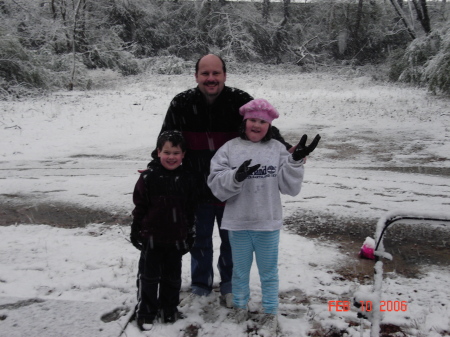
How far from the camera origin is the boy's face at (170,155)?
290 centimetres

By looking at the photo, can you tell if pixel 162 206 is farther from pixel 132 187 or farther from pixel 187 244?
pixel 132 187

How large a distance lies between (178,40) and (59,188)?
23.9 meters

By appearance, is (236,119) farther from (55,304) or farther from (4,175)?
(4,175)

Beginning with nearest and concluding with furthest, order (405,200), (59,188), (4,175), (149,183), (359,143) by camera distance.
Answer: (149,183), (405,200), (59,188), (4,175), (359,143)

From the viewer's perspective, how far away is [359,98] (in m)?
16.5

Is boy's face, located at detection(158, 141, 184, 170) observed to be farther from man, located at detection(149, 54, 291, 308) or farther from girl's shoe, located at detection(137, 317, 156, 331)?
girl's shoe, located at detection(137, 317, 156, 331)

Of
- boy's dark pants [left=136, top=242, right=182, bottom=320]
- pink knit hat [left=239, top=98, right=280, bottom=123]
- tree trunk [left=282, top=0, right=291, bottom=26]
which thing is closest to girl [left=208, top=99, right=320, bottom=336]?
pink knit hat [left=239, top=98, right=280, bottom=123]

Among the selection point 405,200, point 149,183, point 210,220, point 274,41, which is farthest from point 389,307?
point 274,41

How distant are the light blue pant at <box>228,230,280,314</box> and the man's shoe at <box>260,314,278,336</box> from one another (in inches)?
1.6

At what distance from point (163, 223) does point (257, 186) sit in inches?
29.8

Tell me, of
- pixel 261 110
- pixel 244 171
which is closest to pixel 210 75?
pixel 261 110

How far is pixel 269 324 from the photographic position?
9.64 feet

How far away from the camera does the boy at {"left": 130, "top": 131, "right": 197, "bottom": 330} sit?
2.88 m
